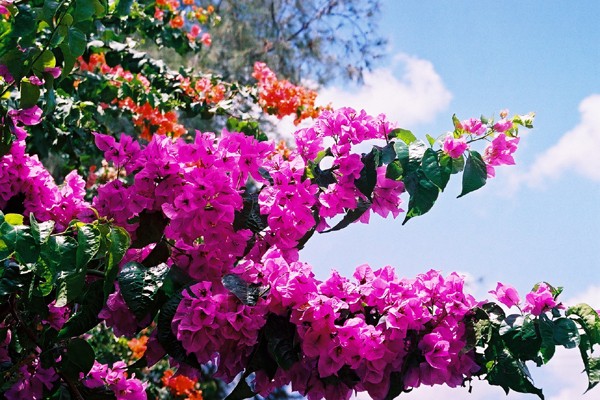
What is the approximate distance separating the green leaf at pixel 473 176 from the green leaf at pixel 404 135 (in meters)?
0.16

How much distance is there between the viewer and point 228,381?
1.77 meters

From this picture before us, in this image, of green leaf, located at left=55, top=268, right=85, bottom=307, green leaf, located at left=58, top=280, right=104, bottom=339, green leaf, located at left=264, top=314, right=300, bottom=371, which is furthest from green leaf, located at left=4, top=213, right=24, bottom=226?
green leaf, located at left=264, top=314, right=300, bottom=371

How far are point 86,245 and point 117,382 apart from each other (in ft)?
2.91

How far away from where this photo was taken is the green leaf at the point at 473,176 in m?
1.81

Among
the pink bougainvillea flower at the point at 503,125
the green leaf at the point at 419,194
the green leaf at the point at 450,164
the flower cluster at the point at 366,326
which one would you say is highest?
the pink bougainvillea flower at the point at 503,125

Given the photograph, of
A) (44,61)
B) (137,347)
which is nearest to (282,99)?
(137,347)

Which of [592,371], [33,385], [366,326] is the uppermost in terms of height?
[592,371]

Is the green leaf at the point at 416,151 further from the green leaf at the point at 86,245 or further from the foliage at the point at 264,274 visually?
the green leaf at the point at 86,245

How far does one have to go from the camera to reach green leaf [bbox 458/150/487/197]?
5.94ft

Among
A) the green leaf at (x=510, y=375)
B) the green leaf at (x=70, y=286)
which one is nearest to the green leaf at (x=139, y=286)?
the green leaf at (x=70, y=286)

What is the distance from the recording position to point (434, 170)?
1.79 metres

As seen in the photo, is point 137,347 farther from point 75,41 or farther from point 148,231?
point 75,41

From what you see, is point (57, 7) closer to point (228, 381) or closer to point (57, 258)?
point (57, 258)

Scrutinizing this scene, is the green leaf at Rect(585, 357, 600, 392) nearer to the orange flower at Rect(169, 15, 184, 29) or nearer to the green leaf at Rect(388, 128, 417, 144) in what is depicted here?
the green leaf at Rect(388, 128, 417, 144)
